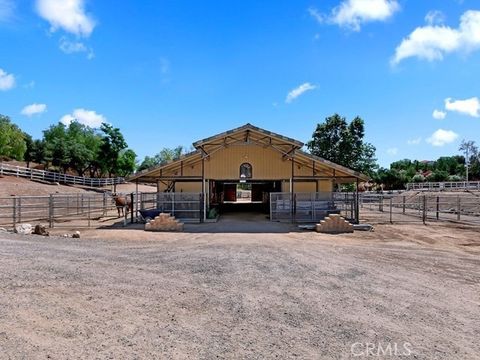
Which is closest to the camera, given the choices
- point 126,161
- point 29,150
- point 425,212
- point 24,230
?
point 24,230

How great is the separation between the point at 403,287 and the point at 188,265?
4164 millimetres

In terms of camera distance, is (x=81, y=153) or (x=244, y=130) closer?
(x=244, y=130)

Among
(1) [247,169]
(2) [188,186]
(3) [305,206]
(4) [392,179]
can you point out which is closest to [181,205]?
(2) [188,186]

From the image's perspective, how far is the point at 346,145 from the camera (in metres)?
48.7

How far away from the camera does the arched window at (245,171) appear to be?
20.6 metres

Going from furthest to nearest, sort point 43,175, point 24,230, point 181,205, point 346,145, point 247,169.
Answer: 1. point 346,145
2. point 43,175
3. point 247,169
4. point 181,205
5. point 24,230

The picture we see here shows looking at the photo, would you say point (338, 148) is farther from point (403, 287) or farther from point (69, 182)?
point (403, 287)

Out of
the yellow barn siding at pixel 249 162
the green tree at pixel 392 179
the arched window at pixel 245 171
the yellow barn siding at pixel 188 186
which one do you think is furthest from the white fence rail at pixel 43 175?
the green tree at pixel 392 179

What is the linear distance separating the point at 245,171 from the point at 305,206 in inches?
155
